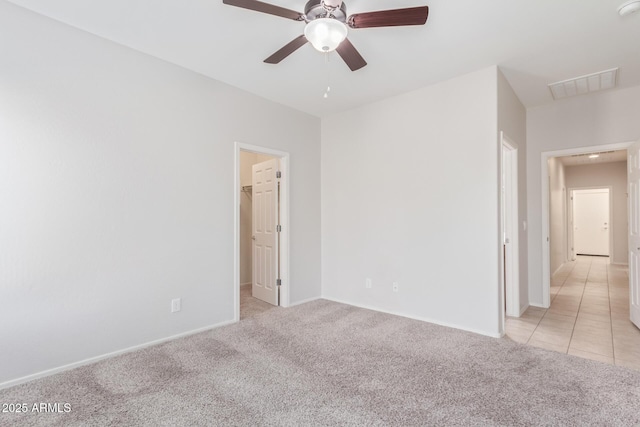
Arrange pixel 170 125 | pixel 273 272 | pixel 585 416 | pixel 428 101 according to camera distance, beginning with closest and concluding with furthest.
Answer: pixel 585 416
pixel 170 125
pixel 428 101
pixel 273 272

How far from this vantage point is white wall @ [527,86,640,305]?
3.76m

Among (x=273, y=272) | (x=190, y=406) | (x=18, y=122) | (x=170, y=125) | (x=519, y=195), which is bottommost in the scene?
(x=190, y=406)

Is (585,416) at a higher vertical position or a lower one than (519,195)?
lower

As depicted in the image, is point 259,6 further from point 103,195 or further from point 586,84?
point 586,84

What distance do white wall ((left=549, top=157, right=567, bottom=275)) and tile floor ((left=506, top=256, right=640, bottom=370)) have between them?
1065 millimetres

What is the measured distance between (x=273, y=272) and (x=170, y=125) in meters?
2.32

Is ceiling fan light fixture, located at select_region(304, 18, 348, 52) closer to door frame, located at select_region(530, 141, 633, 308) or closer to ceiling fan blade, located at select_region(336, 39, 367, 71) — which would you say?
ceiling fan blade, located at select_region(336, 39, 367, 71)

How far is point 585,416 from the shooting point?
6.24ft

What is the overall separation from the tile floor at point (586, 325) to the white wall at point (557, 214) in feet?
3.49

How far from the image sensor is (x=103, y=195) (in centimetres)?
270


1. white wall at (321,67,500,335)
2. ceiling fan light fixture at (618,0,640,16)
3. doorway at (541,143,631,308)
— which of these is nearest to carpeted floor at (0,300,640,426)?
white wall at (321,67,500,335)

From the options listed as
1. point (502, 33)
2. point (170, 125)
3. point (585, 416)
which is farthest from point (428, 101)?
point (585, 416)

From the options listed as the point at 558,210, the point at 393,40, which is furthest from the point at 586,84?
the point at 558,210

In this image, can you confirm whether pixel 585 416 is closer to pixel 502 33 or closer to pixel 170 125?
pixel 502 33
